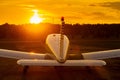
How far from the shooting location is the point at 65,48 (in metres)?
17.9

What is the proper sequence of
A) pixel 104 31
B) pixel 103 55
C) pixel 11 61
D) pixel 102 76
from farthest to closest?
pixel 104 31, pixel 11 61, pixel 103 55, pixel 102 76

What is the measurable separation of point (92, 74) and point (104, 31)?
50.6 meters

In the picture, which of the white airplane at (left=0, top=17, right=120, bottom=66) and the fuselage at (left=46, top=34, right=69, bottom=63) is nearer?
the white airplane at (left=0, top=17, right=120, bottom=66)

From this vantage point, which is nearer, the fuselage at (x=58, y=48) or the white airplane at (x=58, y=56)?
the white airplane at (x=58, y=56)

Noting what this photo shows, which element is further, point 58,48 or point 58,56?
point 58,48

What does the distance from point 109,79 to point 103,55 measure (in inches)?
154

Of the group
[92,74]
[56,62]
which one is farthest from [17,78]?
[92,74]

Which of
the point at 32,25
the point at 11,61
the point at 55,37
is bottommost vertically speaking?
the point at 32,25

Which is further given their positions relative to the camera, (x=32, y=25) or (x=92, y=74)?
(x=32, y=25)

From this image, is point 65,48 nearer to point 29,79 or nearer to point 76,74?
point 76,74

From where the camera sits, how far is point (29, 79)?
16.5 meters

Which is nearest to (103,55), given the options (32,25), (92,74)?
(92,74)

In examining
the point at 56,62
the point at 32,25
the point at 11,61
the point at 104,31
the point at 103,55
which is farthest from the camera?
the point at 32,25

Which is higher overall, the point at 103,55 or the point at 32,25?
the point at 103,55
